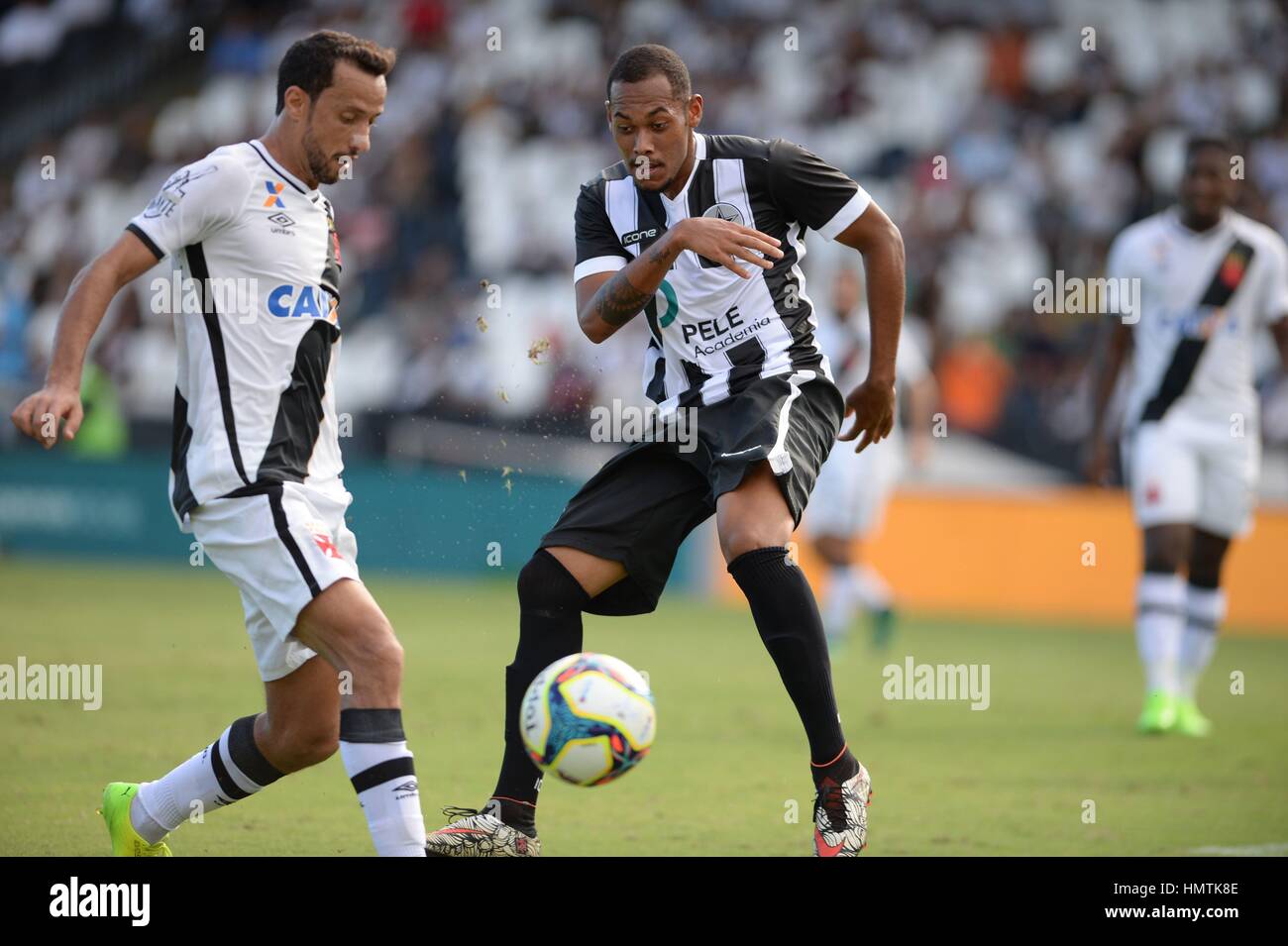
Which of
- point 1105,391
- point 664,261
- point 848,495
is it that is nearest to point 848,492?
point 848,495

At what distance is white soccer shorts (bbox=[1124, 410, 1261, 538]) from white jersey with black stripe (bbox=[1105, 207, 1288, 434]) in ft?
0.24

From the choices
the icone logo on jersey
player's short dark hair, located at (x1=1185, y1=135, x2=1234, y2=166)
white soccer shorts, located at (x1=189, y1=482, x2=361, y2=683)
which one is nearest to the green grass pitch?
white soccer shorts, located at (x1=189, y1=482, x2=361, y2=683)

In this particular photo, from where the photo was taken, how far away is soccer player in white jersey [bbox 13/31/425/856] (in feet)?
15.1

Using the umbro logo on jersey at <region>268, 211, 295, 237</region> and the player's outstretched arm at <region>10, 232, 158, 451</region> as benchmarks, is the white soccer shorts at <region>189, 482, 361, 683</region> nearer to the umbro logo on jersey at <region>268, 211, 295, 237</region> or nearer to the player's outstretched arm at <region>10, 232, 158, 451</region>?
the player's outstretched arm at <region>10, 232, 158, 451</region>

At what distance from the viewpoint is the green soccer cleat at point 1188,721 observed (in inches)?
352

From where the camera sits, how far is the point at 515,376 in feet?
57.4

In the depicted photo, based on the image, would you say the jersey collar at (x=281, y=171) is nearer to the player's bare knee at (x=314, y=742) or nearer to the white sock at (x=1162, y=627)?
the player's bare knee at (x=314, y=742)

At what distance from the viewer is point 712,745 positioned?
26.8 ft

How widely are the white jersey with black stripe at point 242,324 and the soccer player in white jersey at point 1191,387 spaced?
558 centimetres

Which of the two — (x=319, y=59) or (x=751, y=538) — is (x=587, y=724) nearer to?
(x=751, y=538)

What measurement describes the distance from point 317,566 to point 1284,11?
61.0 feet

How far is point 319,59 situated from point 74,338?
113 cm

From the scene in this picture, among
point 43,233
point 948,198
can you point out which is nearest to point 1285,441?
point 948,198

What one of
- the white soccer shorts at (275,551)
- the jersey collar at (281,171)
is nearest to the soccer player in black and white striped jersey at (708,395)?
the white soccer shorts at (275,551)
